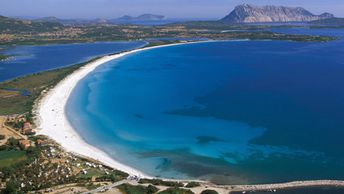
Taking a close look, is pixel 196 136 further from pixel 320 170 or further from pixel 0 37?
pixel 0 37

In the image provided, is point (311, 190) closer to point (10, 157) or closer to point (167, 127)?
point (167, 127)

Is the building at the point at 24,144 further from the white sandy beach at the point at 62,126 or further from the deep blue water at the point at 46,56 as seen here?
the deep blue water at the point at 46,56

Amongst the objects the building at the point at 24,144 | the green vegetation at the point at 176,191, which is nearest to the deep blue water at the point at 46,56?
the building at the point at 24,144

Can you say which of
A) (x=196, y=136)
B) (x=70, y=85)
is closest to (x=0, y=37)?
(x=70, y=85)

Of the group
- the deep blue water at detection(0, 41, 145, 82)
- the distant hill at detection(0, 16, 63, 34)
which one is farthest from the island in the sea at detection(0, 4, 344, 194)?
the distant hill at detection(0, 16, 63, 34)

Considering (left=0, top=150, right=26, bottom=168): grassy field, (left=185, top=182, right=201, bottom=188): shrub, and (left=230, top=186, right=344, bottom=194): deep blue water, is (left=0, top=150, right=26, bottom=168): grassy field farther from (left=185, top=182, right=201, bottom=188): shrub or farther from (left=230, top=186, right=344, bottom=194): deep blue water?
(left=230, top=186, right=344, bottom=194): deep blue water
